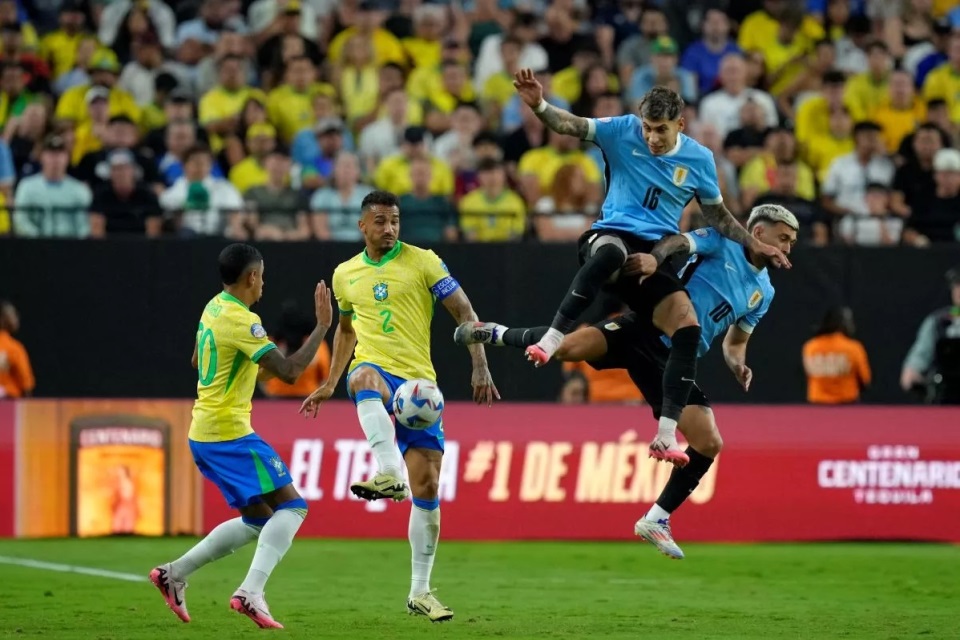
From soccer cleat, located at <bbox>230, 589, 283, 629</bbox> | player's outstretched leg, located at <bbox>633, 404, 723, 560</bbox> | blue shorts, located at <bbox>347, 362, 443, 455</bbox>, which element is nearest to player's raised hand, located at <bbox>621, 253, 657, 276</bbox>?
player's outstretched leg, located at <bbox>633, 404, 723, 560</bbox>

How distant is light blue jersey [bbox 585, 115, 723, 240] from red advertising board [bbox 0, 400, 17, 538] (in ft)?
27.1

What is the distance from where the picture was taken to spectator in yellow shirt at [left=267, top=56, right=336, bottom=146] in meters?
21.1

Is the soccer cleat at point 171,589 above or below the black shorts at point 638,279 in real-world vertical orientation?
below

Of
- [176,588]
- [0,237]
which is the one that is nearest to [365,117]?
[0,237]

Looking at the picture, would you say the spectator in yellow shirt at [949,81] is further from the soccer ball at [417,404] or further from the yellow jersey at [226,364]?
the yellow jersey at [226,364]

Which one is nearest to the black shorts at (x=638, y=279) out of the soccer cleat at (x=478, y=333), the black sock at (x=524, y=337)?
the black sock at (x=524, y=337)

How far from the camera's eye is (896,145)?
837 inches

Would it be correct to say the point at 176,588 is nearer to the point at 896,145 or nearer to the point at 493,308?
the point at 493,308

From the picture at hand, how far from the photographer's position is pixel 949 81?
21.8 metres

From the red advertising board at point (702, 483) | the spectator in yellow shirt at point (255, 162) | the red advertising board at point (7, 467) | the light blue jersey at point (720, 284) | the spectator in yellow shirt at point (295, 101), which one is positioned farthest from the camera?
the spectator in yellow shirt at point (295, 101)

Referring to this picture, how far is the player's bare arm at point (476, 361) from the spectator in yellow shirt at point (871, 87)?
35.5ft

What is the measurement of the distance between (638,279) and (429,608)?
2.61 meters

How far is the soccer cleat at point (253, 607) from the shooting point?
36.2 feet

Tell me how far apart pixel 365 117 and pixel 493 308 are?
321 cm
